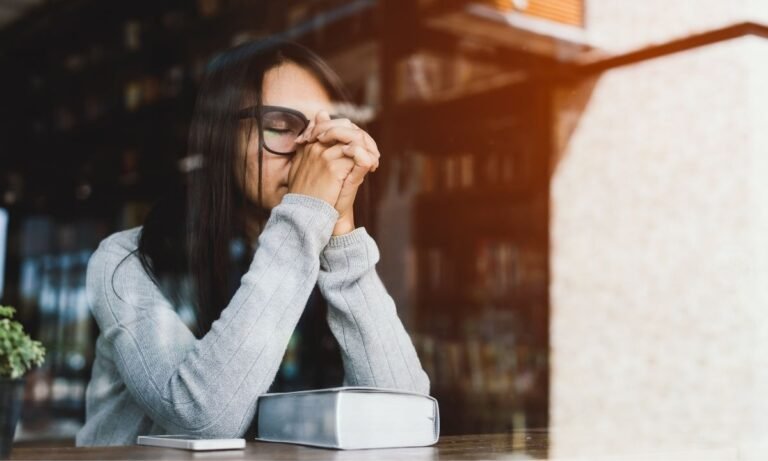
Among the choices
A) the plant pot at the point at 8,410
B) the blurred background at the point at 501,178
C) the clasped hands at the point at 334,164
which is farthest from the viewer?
the blurred background at the point at 501,178

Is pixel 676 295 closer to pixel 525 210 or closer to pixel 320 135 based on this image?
pixel 525 210

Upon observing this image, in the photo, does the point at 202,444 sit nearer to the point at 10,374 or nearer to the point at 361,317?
the point at 10,374

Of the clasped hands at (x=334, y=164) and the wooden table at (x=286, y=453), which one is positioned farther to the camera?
the clasped hands at (x=334, y=164)

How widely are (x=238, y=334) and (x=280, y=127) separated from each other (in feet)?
1.40

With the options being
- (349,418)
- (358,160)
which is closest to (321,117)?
(358,160)

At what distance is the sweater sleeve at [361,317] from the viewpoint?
122 cm

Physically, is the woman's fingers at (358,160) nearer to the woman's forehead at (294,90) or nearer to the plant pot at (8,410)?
the woman's forehead at (294,90)

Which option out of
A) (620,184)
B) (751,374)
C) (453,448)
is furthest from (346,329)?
(620,184)

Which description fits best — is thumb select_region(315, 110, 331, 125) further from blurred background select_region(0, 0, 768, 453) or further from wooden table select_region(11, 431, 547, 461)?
wooden table select_region(11, 431, 547, 461)

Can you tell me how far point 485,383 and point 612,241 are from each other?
1049 millimetres

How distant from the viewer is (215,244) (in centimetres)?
142

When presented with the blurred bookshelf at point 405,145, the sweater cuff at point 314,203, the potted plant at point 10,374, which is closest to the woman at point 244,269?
the sweater cuff at point 314,203

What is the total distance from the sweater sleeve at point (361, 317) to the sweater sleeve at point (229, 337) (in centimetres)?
10

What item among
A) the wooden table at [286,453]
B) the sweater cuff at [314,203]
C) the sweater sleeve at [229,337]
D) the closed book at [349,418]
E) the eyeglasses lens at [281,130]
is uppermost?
the eyeglasses lens at [281,130]
